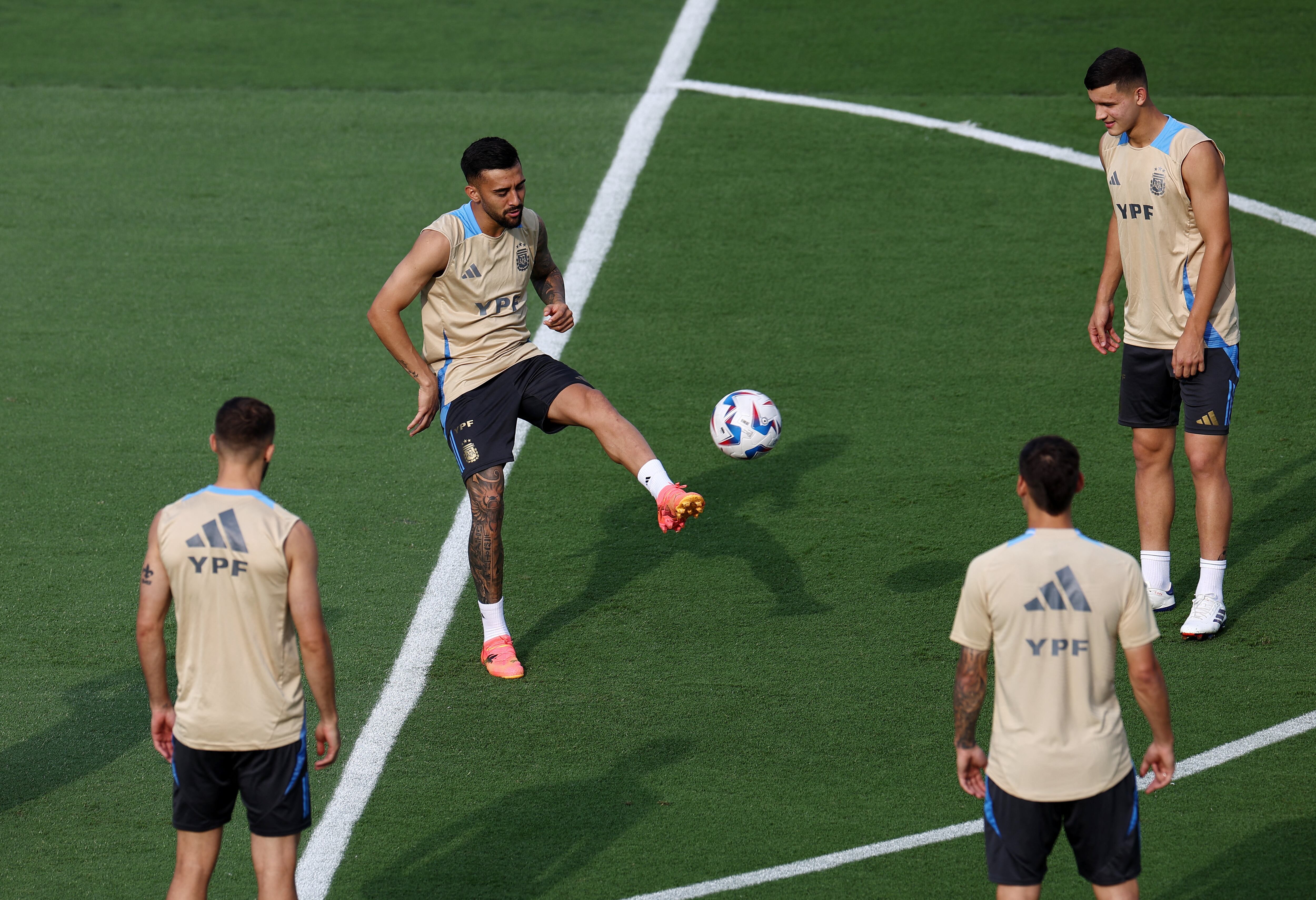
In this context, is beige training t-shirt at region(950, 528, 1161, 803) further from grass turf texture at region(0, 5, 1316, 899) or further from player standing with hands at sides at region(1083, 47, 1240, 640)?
player standing with hands at sides at region(1083, 47, 1240, 640)

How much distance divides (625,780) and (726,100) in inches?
360

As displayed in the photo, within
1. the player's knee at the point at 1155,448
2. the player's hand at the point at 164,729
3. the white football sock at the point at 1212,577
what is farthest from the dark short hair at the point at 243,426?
the white football sock at the point at 1212,577

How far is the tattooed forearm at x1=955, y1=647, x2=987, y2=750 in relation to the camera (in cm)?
446

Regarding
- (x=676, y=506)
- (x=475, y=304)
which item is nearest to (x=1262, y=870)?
(x=676, y=506)

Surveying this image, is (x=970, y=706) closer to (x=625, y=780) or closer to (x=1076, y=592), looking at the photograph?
(x=1076, y=592)

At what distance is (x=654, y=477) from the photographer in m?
6.61

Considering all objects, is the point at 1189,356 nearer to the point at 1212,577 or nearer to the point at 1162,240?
the point at 1162,240

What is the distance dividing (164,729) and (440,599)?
10.1ft

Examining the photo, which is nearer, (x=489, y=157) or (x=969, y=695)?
(x=969, y=695)

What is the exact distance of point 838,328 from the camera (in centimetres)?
1064

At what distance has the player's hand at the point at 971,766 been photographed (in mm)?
4488

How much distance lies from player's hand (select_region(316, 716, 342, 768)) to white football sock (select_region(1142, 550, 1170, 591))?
4.24 meters

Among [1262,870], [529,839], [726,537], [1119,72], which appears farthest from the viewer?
[726,537]

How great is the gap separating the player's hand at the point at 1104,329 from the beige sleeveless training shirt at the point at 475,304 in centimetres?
281
